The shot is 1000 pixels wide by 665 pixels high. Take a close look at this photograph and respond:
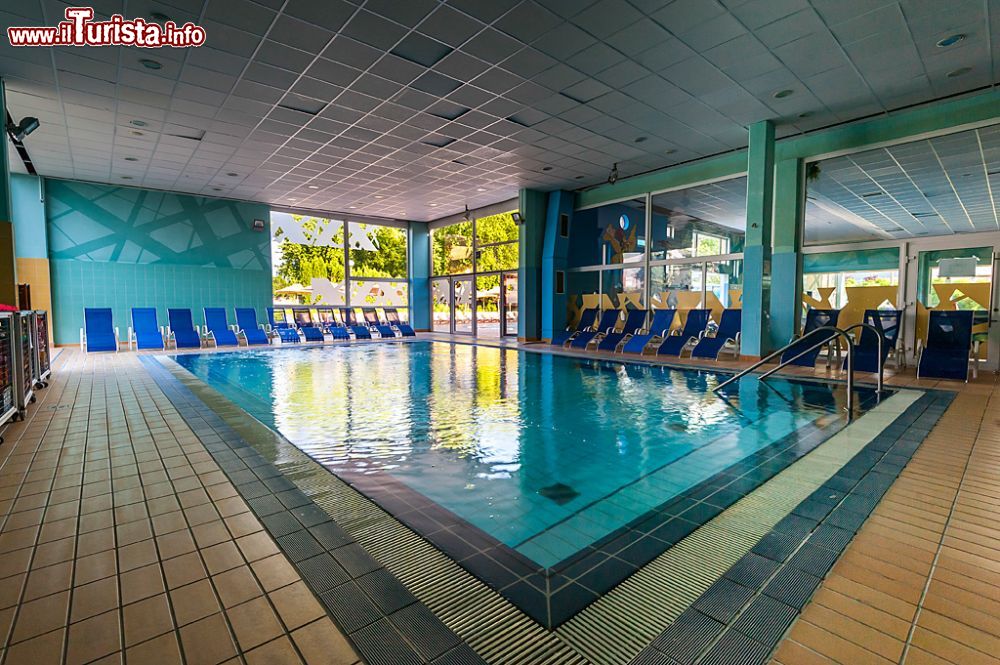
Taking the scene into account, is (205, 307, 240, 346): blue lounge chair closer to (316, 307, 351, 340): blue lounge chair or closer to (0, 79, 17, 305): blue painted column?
(316, 307, 351, 340): blue lounge chair

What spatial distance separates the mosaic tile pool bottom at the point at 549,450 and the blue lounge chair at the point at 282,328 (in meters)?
5.31

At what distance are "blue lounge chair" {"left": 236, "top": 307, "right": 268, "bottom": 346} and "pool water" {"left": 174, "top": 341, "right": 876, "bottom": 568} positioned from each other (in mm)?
3918

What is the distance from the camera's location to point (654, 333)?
369 inches

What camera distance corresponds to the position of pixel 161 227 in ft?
37.2

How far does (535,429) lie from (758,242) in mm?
5607

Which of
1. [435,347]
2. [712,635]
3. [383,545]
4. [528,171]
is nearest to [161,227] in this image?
[435,347]

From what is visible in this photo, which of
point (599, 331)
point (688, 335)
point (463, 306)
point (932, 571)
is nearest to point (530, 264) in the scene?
point (599, 331)

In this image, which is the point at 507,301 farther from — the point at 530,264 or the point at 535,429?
the point at 535,429

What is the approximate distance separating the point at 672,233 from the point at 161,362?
9.83 m

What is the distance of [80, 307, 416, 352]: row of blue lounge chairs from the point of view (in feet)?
32.0

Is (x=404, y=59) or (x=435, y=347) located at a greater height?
(x=404, y=59)

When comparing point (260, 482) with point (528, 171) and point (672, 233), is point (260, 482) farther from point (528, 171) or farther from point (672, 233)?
point (672, 233)

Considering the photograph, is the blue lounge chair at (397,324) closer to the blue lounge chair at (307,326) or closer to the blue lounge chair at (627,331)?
the blue lounge chair at (307,326)

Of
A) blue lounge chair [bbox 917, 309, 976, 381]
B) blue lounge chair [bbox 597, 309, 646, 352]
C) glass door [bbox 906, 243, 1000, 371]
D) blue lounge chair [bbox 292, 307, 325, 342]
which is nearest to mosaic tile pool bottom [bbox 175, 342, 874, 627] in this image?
blue lounge chair [bbox 917, 309, 976, 381]
